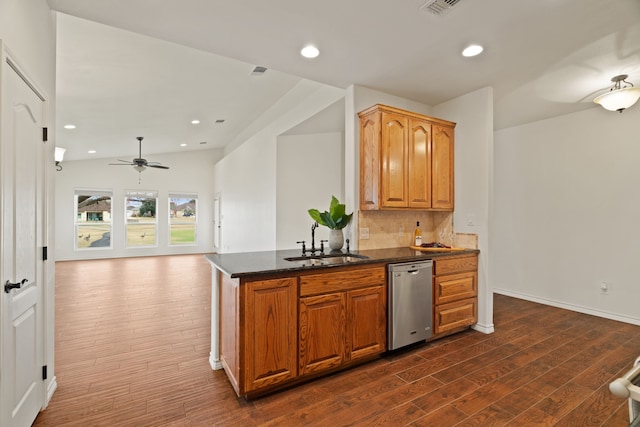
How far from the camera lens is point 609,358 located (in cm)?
287

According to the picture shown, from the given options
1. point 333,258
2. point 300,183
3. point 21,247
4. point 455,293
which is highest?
point 300,183

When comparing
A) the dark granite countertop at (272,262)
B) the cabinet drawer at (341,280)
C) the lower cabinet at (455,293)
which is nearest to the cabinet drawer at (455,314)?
the lower cabinet at (455,293)

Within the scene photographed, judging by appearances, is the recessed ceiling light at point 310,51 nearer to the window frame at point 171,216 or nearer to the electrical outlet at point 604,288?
the electrical outlet at point 604,288

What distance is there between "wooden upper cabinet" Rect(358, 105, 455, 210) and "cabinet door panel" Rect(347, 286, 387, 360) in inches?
38.4

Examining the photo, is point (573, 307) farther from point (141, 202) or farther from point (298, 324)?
point (141, 202)

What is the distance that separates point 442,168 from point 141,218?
376 inches

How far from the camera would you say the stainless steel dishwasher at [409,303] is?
2850mm

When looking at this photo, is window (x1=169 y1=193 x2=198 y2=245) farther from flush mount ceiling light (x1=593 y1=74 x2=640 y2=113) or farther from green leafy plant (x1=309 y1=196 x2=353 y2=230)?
flush mount ceiling light (x1=593 y1=74 x2=640 y2=113)

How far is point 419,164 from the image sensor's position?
3539mm

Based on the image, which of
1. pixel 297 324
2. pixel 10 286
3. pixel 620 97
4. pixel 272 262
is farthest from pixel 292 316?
pixel 620 97

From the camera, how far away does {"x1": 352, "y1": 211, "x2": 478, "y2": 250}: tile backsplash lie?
11.8 feet

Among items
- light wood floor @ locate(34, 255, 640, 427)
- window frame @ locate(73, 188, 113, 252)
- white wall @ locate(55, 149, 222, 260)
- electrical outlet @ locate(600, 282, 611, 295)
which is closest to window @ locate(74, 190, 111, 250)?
window frame @ locate(73, 188, 113, 252)

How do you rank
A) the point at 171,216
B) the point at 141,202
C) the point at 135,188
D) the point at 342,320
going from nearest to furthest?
the point at 342,320 → the point at 135,188 → the point at 141,202 → the point at 171,216

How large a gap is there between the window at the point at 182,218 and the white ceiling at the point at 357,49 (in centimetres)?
584
